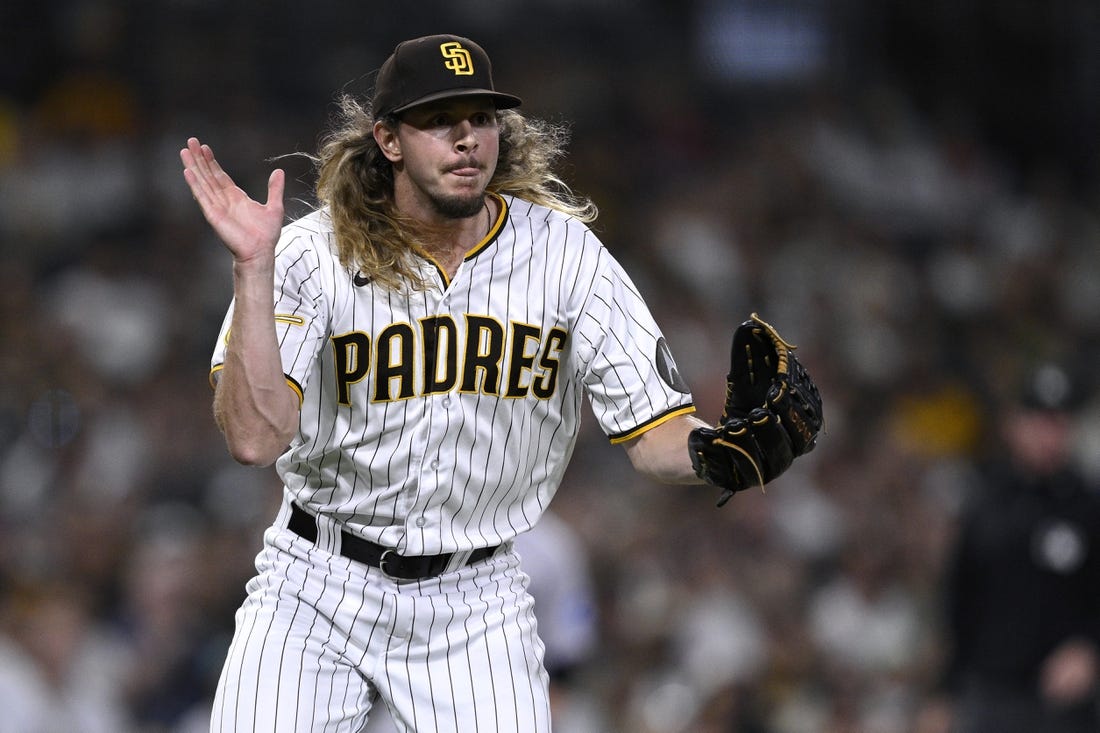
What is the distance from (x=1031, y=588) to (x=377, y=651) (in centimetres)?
339

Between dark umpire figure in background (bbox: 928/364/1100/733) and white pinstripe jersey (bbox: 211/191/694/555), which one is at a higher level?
white pinstripe jersey (bbox: 211/191/694/555)

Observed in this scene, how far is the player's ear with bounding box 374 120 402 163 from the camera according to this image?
3451mm

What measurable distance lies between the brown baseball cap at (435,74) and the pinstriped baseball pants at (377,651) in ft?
3.25

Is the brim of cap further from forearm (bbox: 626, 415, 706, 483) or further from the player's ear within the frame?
forearm (bbox: 626, 415, 706, 483)

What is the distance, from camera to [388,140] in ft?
11.4

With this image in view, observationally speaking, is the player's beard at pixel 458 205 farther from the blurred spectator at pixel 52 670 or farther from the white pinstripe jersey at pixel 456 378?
the blurred spectator at pixel 52 670

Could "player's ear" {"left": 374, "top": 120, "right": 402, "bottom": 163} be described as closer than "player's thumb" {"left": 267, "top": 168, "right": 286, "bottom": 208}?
No

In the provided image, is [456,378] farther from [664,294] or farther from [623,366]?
[664,294]

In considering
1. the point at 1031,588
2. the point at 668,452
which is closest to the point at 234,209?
the point at 668,452

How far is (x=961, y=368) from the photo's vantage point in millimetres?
10070

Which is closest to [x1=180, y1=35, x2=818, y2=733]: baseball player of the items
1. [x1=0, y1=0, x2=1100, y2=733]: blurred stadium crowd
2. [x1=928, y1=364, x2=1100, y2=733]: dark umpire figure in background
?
[x1=0, y1=0, x2=1100, y2=733]: blurred stadium crowd

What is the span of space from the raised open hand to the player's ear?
1.12 feet

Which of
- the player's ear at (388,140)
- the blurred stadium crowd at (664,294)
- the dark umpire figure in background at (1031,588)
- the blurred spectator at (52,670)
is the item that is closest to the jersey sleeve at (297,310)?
the player's ear at (388,140)

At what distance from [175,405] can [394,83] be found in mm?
5148
